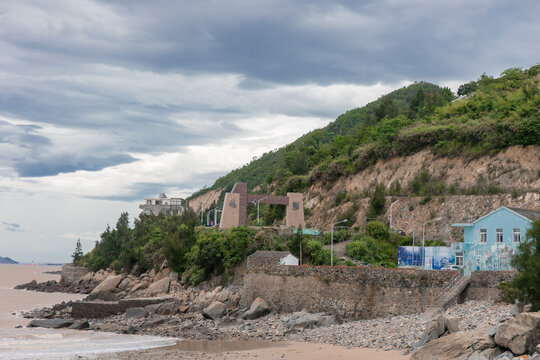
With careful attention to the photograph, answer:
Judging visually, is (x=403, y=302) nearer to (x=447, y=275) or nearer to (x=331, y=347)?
(x=447, y=275)

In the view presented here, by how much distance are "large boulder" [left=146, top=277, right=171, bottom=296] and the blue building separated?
2315cm

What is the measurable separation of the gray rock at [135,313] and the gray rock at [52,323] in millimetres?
3540

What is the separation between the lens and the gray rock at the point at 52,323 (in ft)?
123

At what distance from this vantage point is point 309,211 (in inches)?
2670

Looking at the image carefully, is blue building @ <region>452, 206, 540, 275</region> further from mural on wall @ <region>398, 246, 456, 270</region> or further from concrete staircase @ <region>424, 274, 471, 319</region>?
concrete staircase @ <region>424, 274, 471, 319</region>

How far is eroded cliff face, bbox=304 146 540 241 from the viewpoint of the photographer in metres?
49.1

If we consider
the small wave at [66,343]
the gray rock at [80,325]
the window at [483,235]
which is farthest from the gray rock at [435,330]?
the gray rock at [80,325]

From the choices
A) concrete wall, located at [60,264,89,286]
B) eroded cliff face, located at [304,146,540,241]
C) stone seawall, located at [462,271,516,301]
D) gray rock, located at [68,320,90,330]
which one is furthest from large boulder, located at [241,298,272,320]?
concrete wall, located at [60,264,89,286]

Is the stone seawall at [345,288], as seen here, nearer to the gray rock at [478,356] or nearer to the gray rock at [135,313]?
the gray rock at [135,313]

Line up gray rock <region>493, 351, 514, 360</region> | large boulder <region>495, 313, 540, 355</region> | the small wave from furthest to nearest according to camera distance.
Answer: the small wave, large boulder <region>495, 313, 540, 355</region>, gray rock <region>493, 351, 514, 360</region>

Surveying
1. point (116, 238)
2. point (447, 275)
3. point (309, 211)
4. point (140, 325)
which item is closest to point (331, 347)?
point (447, 275)

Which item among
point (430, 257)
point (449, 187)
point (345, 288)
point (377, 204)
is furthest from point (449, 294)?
point (377, 204)

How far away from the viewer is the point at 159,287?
159 feet

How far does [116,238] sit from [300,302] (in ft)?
137
